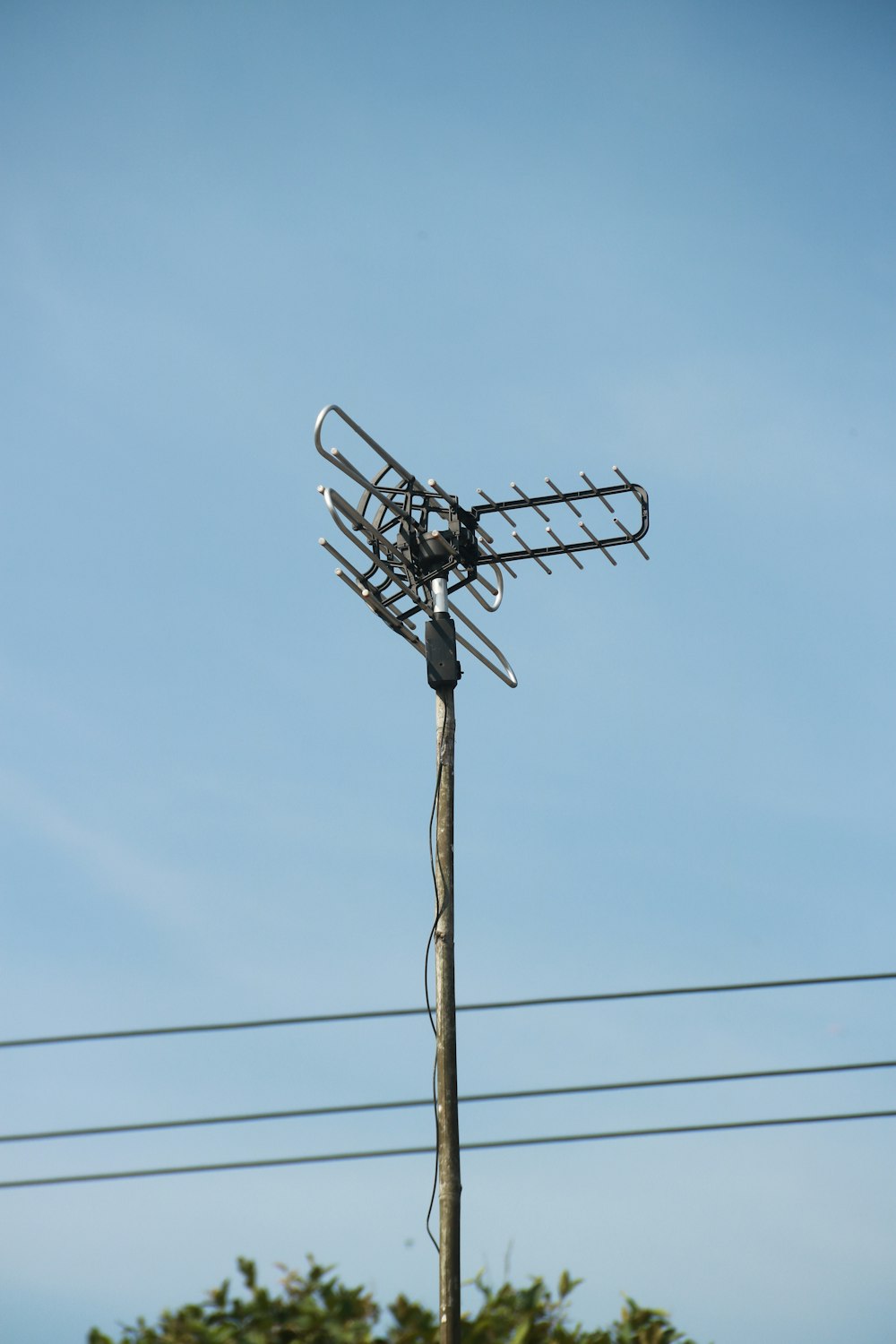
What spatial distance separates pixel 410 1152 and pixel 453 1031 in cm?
279

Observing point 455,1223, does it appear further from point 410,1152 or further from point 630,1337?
point 410,1152

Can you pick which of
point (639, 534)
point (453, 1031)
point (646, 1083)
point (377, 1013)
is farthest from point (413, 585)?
point (646, 1083)

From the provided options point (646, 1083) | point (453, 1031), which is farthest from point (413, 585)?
point (646, 1083)

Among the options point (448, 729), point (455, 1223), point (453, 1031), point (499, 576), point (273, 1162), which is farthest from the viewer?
point (273, 1162)

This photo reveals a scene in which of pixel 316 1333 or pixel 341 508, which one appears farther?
pixel 341 508

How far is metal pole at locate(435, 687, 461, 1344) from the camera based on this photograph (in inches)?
364

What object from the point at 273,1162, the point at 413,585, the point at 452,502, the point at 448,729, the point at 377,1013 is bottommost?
the point at 273,1162

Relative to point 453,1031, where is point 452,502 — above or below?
above

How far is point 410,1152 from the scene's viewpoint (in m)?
12.2

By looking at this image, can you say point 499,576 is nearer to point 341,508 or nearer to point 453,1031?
point 341,508

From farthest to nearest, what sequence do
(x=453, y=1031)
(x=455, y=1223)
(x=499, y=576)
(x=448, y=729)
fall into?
(x=499, y=576) → (x=448, y=729) → (x=453, y=1031) → (x=455, y=1223)

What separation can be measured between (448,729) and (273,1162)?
449cm

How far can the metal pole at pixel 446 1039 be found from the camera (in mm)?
9242

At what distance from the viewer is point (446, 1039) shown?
32.5 feet
